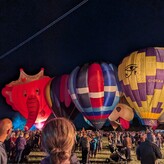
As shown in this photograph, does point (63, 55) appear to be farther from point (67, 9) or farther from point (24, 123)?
point (24, 123)

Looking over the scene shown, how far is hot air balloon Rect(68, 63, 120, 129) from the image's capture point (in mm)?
7949

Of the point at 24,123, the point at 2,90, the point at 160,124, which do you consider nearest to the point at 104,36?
the point at 160,124

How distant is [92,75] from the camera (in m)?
8.15

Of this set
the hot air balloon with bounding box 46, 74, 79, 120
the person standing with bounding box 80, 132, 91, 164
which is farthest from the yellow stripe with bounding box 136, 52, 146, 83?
the hot air balloon with bounding box 46, 74, 79, 120

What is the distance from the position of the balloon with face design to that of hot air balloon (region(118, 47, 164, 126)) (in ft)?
11.5

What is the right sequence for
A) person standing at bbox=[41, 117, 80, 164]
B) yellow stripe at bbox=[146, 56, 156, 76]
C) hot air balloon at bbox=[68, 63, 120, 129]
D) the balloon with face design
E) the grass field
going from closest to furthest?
person standing at bbox=[41, 117, 80, 164], the grass field, yellow stripe at bbox=[146, 56, 156, 76], hot air balloon at bbox=[68, 63, 120, 129], the balloon with face design

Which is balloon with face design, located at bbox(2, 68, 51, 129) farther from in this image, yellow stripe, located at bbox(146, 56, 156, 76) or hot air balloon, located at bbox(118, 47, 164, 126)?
yellow stripe, located at bbox(146, 56, 156, 76)

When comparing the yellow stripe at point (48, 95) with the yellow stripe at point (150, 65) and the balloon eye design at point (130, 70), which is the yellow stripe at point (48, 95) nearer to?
the balloon eye design at point (130, 70)

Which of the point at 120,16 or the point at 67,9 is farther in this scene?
the point at 67,9

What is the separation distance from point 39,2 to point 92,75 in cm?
227

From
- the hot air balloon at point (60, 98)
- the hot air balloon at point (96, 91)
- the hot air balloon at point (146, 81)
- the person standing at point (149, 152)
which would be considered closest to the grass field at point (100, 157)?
the hot air balloon at point (96, 91)

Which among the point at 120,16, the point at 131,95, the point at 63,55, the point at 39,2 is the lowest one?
the point at 131,95

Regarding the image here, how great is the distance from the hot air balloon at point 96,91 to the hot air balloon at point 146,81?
574 millimetres

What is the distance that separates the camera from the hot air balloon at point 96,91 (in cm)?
795
